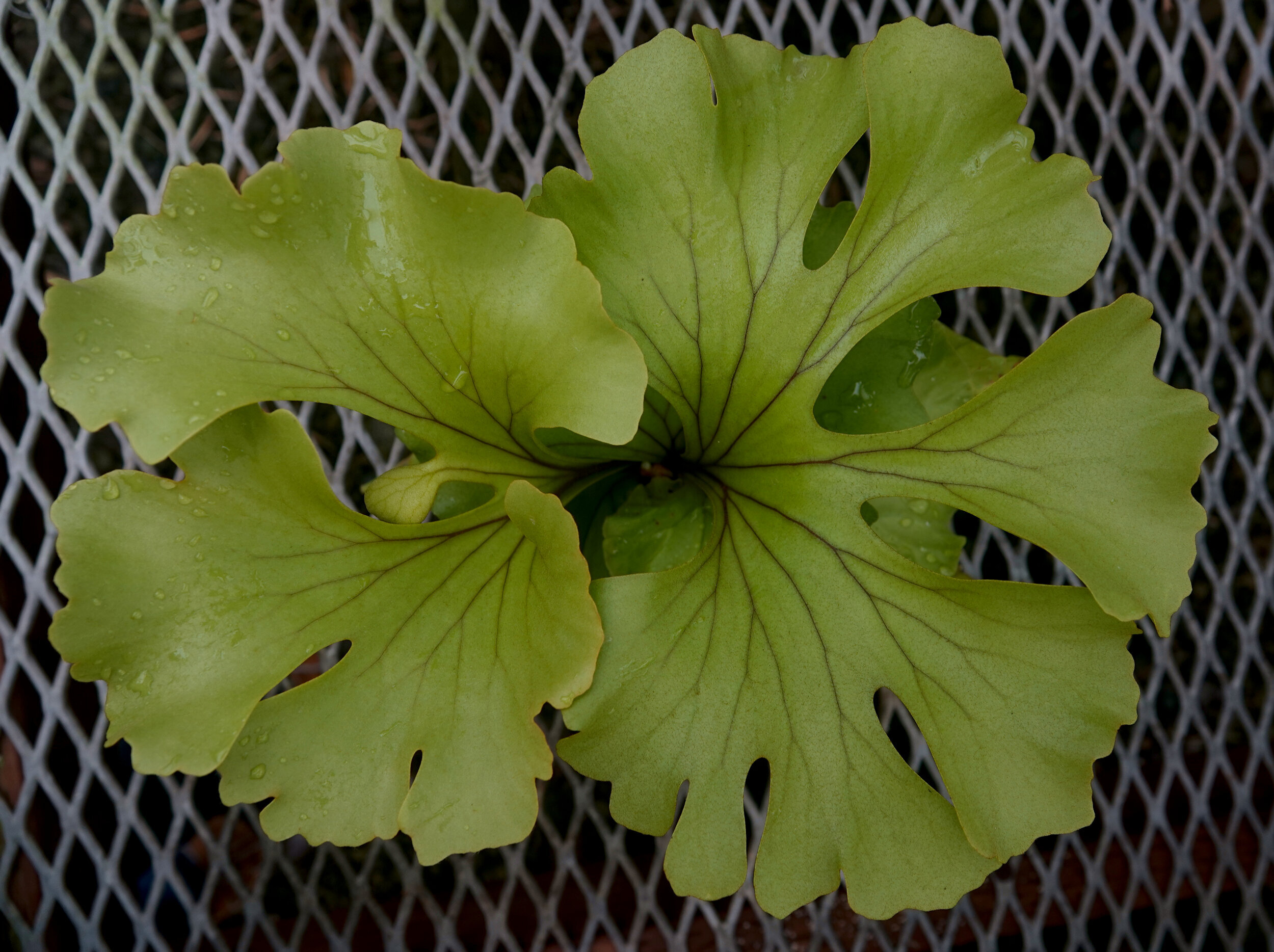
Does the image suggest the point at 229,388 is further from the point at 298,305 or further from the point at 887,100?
the point at 887,100

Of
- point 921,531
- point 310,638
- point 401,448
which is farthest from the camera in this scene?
point 401,448

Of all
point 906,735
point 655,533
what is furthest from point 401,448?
point 906,735

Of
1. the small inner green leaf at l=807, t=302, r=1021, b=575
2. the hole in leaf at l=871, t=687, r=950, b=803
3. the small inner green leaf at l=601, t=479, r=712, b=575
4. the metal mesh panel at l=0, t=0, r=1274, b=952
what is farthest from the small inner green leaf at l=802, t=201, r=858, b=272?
the hole in leaf at l=871, t=687, r=950, b=803

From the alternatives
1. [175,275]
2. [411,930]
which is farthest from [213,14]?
[411,930]

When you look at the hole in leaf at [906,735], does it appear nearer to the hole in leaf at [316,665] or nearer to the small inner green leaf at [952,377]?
the small inner green leaf at [952,377]

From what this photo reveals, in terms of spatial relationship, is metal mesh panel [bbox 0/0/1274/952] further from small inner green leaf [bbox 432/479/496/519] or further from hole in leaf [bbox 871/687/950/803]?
small inner green leaf [bbox 432/479/496/519]

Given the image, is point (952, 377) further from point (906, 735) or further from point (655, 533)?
point (906, 735)

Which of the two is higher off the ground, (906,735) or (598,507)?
(598,507)
